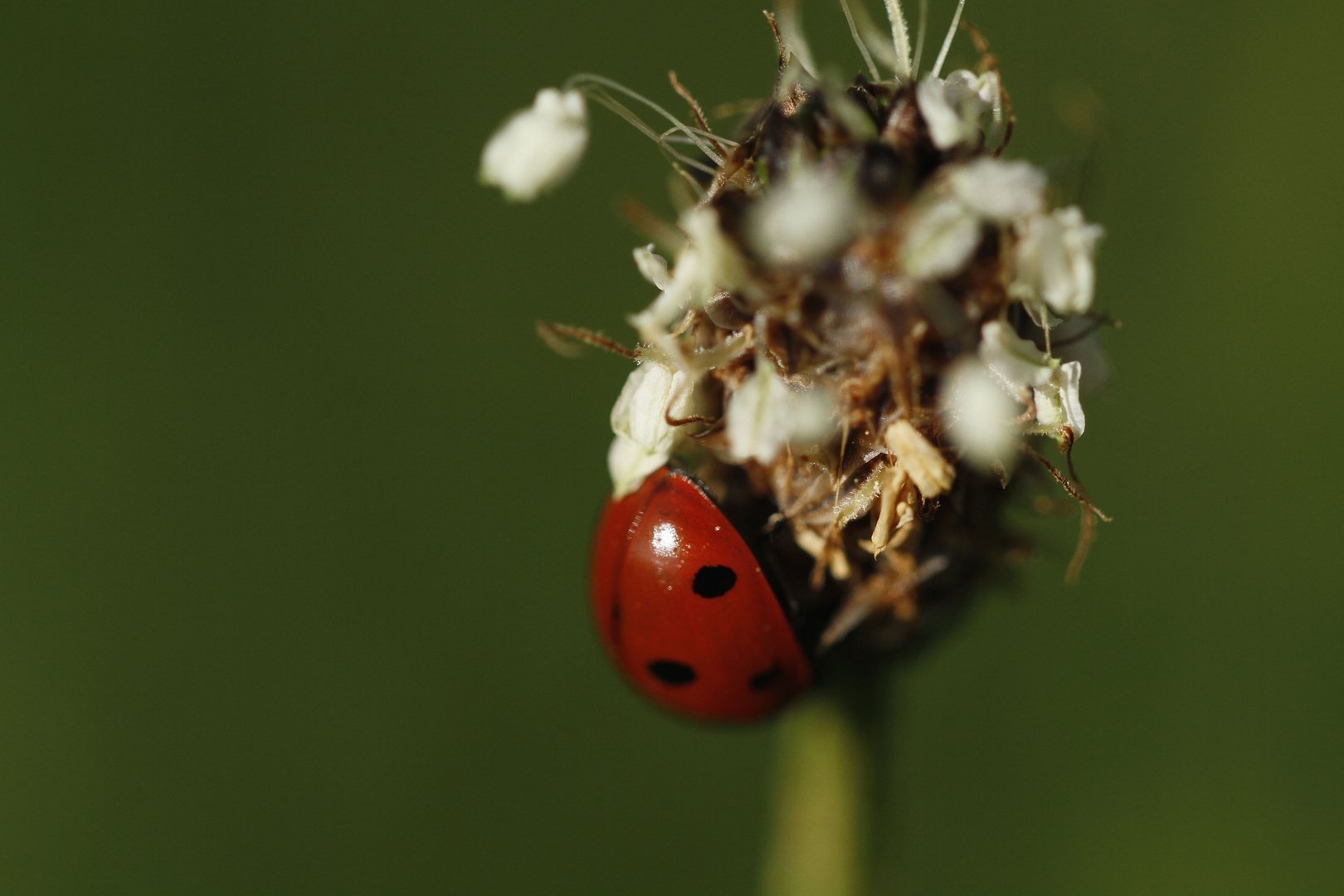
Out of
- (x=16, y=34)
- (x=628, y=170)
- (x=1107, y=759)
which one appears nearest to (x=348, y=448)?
(x=628, y=170)

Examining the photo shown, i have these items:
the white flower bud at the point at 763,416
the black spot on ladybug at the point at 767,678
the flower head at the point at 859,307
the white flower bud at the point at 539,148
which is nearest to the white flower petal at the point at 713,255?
the flower head at the point at 859,307

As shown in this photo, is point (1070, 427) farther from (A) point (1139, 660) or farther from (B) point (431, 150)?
(B) point (431, 150)

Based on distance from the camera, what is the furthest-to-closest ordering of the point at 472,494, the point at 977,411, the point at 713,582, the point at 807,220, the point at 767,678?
the point at 472,494, the point at 767,678, the point at 713,582, the point at 977,411, the point at 807,220

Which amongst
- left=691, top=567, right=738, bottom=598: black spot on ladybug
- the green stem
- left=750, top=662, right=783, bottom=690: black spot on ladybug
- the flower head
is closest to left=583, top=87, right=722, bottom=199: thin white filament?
the flower head

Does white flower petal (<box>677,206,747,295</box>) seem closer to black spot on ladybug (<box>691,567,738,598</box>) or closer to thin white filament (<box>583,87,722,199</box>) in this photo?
thin white filament (<box>583,87,722,199</box>)

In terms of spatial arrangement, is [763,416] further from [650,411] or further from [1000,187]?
[1000,187]

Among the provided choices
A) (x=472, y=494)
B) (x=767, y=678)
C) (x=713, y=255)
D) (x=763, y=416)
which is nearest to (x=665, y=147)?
(x=713, y=255)
